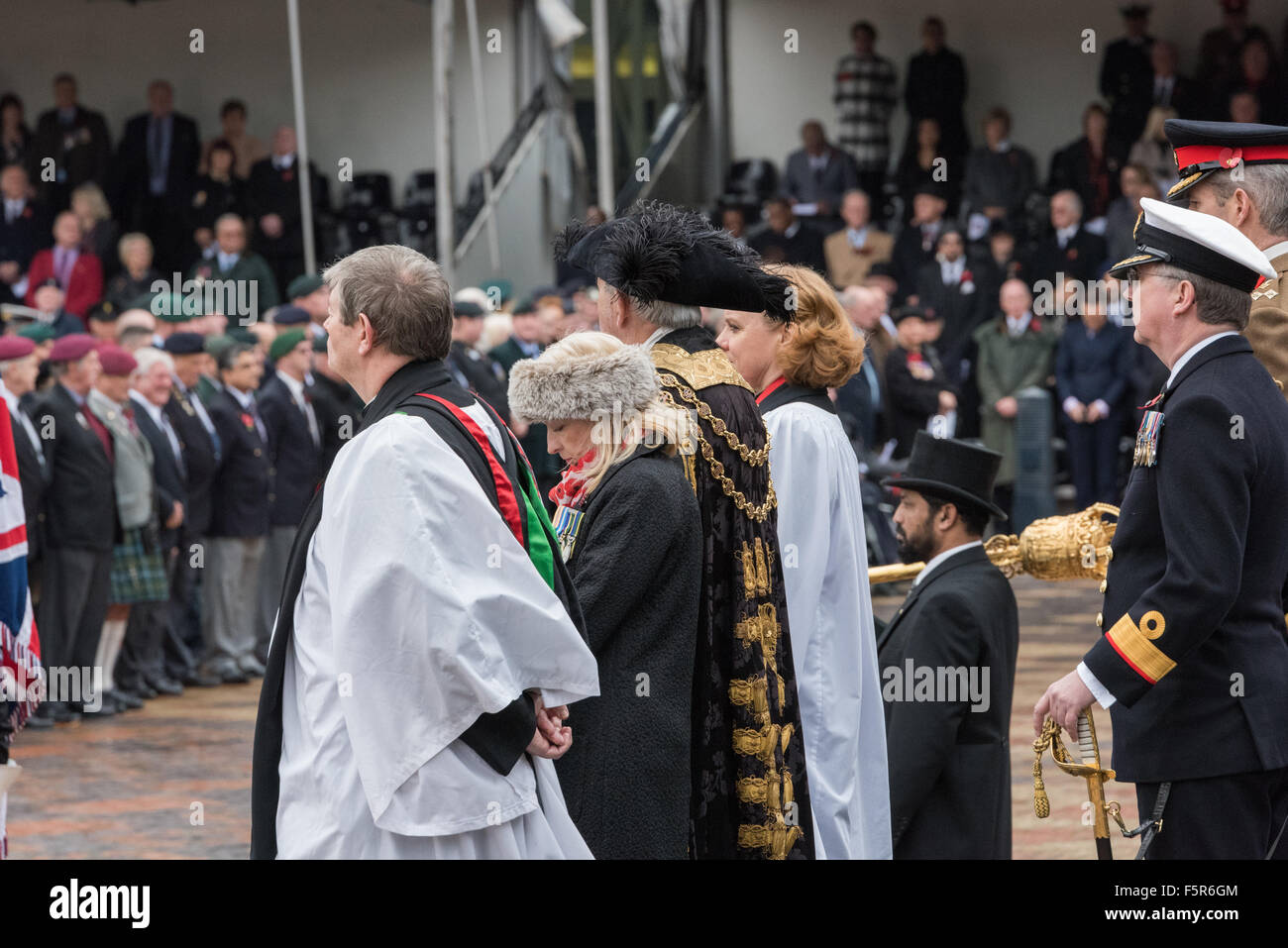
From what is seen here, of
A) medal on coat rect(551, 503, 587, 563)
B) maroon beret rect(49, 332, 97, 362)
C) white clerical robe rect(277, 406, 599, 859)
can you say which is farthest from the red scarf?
maroon beret rect(49, 332, 97, 362)

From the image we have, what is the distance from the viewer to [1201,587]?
3.52 meters

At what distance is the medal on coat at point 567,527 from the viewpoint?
3.89m

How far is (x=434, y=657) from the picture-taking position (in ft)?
10.7

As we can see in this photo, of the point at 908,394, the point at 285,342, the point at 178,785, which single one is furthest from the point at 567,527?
the point at 908,394

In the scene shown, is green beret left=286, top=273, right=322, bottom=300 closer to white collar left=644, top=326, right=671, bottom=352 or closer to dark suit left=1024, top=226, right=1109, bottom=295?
dark suit left=1024, top=226, right=1109, bottom=295

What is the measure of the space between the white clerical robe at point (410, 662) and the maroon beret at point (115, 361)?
7062 mm

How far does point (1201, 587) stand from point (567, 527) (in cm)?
131

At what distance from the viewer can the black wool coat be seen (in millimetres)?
3725

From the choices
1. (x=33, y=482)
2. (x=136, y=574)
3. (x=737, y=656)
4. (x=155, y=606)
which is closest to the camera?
(x=737, y=656)

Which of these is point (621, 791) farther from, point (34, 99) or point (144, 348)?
point (34, 99)

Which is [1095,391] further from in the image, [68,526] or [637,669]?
[637,669]

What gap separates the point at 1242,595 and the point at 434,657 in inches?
63.3

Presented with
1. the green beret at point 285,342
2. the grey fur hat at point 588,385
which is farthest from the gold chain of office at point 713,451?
the green beret at point 285,342

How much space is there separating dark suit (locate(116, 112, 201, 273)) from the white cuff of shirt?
56.0 ft
